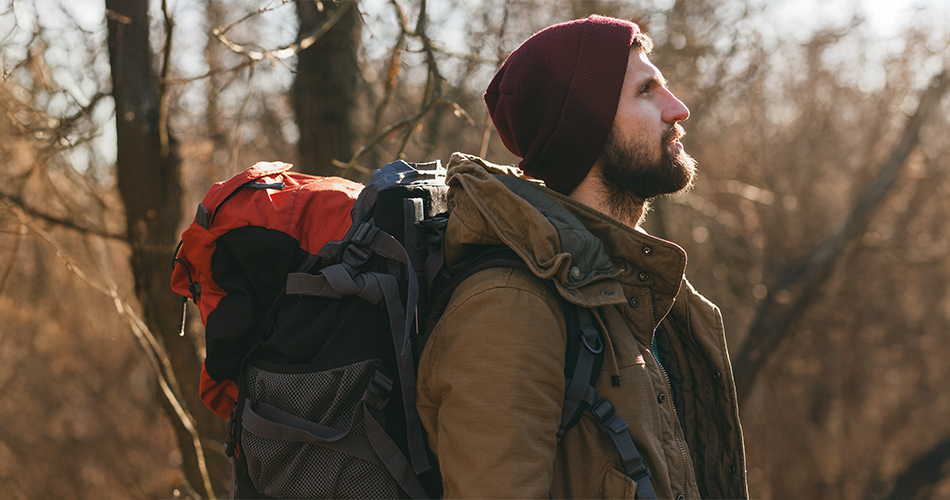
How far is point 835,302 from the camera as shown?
7984 millimetres

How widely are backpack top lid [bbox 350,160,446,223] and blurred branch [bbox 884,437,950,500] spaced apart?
21.5ft

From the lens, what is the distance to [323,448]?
1.55 m

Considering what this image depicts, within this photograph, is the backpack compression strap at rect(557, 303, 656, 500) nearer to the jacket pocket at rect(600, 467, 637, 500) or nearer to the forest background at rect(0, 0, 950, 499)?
the jacket pocket at rect(600, 467, 637, 500)

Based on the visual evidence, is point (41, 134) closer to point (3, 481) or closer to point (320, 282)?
point (320, 282)

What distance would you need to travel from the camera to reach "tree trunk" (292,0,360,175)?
12.3ft

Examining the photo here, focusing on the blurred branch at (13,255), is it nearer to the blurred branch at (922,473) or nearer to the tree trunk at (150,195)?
the tree trunk at (150,195)

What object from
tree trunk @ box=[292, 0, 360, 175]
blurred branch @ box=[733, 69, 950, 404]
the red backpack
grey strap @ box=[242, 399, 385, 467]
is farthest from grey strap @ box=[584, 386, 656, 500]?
blurred branch @ box=[733, 69, 950, 404]

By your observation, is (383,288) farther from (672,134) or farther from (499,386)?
(672,134)

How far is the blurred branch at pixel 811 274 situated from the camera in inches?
227

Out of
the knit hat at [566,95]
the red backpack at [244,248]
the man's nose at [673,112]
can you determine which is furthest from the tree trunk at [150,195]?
the man's nose at [673,112]

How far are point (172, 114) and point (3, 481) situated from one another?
16.4 feet

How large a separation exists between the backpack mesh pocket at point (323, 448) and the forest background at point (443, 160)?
1.50 meters

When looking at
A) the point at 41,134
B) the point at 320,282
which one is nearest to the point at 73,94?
the point at 41,134

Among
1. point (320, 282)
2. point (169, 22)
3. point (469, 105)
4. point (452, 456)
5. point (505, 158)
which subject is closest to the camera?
point (452, 456)
